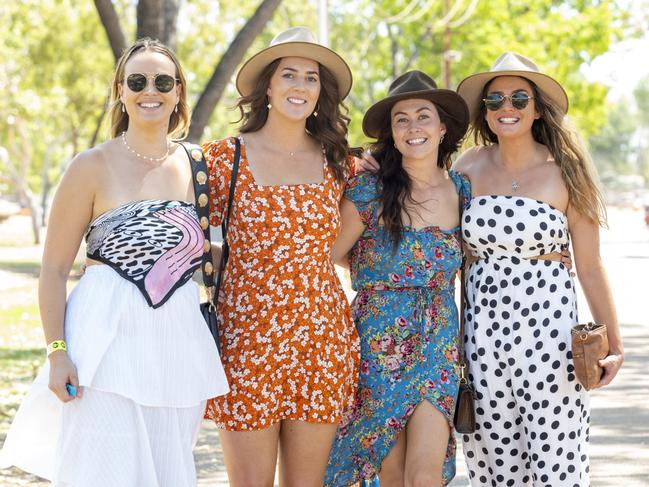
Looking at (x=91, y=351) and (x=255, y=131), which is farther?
(x=255, y=131)

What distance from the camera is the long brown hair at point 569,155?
4953 millimetres

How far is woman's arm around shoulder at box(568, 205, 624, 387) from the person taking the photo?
501cm

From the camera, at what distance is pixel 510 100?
5.11 m

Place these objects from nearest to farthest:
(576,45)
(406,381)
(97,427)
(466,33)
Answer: (97,427), (406,381), (576,45), (466,33)

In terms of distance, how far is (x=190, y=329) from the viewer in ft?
13.8

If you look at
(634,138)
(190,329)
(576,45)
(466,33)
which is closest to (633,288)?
(576,45)

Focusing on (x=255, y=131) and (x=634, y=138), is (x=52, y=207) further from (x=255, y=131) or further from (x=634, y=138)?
(x=634, y=138)

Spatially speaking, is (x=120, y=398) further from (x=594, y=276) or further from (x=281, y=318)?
(x=594, y=276)

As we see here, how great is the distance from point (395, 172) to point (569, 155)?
2.71 feet

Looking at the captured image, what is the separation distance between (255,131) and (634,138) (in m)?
131

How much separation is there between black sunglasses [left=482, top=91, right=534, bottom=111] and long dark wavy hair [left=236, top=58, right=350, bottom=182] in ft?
2.32

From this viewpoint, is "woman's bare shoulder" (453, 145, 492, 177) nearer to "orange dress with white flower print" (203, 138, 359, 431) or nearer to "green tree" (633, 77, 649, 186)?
"orange dress with white flower print" (203, 138, 359, 431)

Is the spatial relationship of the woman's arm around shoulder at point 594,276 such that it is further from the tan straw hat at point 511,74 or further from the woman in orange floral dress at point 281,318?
the woman in orange floral dress at point 281,318

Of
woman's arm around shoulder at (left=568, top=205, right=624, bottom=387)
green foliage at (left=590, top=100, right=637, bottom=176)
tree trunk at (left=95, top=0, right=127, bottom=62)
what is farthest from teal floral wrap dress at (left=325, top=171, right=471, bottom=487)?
green foliage at (left=590, top=100, right=637, bottom=176)
